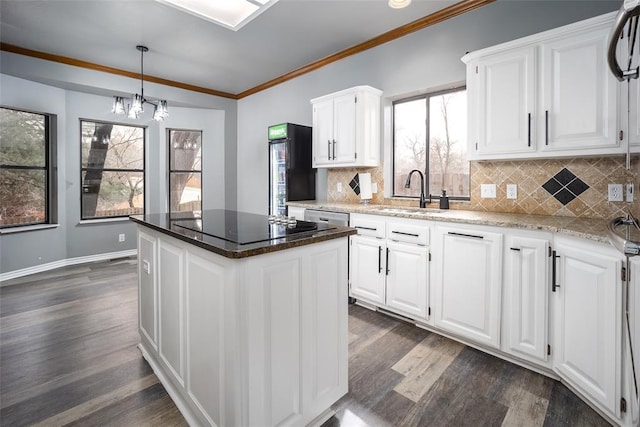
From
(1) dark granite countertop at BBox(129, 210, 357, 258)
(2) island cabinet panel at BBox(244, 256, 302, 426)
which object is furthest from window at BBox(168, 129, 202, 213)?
(2) island cabinet panel at BBox(244, 256, 302, 426)

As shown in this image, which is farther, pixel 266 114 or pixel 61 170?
pixel 266 114

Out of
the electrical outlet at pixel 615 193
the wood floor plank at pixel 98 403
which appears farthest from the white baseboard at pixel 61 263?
the electrical outlet at pixel 615 193

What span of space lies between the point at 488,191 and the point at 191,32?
132 inches

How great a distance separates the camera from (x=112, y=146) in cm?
502

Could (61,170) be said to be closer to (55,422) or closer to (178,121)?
(178,121)

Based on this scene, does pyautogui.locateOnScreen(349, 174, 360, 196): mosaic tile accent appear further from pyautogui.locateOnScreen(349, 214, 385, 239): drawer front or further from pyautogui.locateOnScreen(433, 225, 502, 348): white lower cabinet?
pyautogui.locateOnScreen(433, 225, 502, 348): white lower cabinet

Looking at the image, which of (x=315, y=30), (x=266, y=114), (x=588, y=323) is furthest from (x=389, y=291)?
(x=266, y=114)

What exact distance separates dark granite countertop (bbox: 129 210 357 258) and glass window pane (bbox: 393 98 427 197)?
1.96 meters

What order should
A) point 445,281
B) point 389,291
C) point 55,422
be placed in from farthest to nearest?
point 389,291 < point 445,281 < point 55,422

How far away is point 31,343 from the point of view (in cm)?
240

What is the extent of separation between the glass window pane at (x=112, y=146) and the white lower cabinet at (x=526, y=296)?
5403 millimetres

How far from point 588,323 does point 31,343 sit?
3.65 metres

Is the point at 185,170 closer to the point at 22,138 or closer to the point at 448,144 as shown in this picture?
the point at 22,138

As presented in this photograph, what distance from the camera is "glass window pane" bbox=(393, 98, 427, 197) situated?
338 cm
